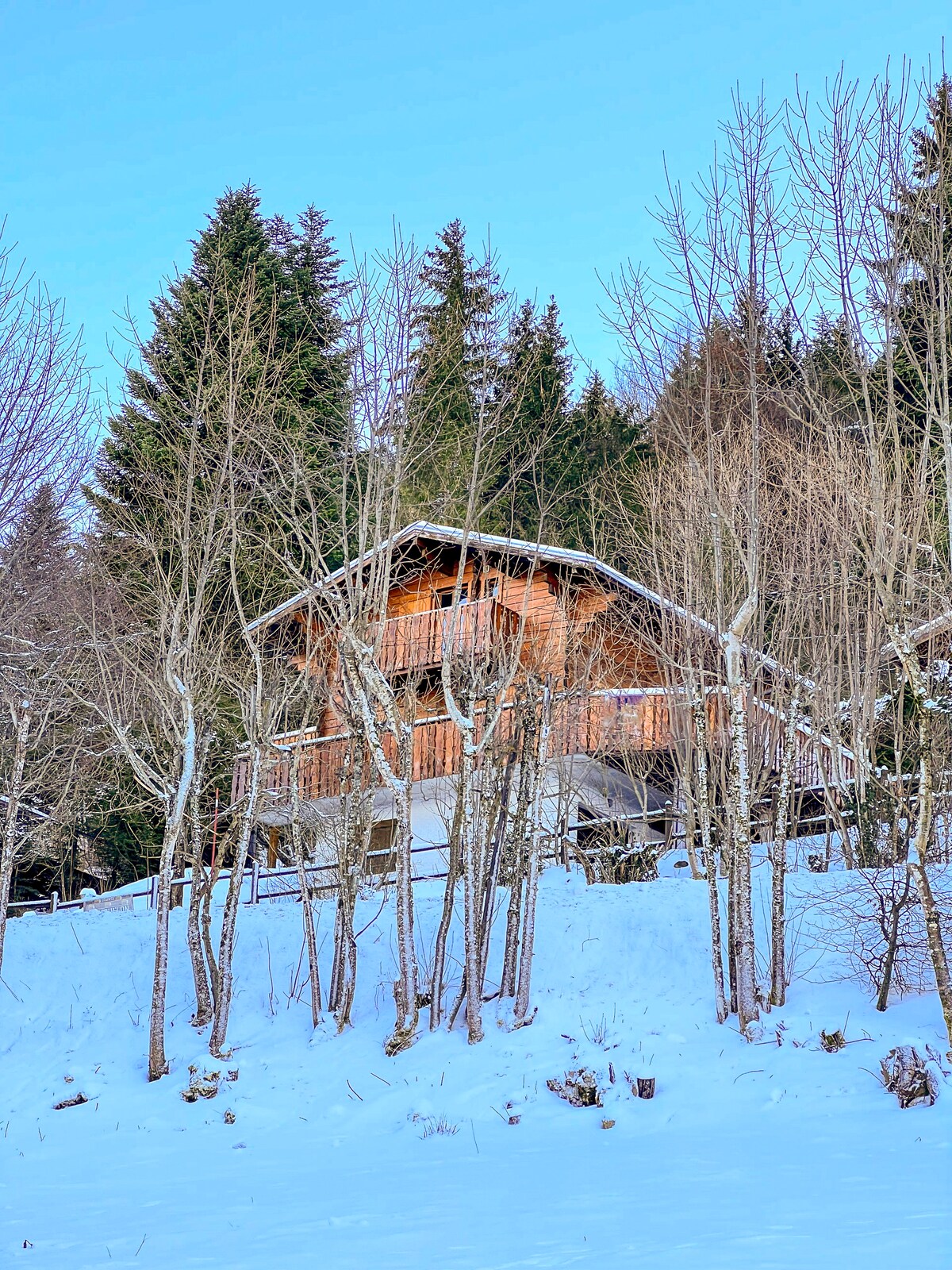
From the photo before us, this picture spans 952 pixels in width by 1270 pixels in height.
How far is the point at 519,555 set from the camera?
2139 centimetres

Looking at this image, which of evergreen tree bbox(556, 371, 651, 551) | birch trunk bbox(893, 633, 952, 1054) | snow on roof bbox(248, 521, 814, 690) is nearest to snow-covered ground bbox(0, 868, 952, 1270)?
birch trunk bbox(893, 633, 952, 1054)

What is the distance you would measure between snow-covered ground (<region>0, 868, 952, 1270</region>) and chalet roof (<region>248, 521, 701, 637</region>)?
397 centimetres

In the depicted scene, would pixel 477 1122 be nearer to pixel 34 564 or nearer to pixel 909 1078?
pixel 909 1078

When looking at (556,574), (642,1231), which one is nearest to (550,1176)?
(642,1231)

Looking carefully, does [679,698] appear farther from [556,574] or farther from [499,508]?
[499,508]

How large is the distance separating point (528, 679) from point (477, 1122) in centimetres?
520

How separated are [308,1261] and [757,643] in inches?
388

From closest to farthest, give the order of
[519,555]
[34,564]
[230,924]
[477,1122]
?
[477,1122] → [230,924] → [34,564] → [519,555]

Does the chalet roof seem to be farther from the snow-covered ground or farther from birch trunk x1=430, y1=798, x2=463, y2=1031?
the snow-covered ground

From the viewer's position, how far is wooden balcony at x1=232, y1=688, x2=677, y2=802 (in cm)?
1881

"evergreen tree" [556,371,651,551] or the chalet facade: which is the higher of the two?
"evergreen tree" [556,371,651,551]

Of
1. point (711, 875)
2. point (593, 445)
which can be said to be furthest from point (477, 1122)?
point (593, 445)

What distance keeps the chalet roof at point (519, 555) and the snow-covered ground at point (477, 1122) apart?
3967 mm

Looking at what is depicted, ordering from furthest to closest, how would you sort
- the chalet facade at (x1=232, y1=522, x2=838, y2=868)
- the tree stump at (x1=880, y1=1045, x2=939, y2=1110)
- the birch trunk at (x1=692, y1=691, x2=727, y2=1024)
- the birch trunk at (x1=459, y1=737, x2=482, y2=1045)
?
the chalet facade at (x1=232, y1=522, x2=838, y2=868)
the birch trunk at (x1=459, y1=737, x2=482, y2=1045)
the birch trunk at (x1=692, y1=691, x2=727, y2=1024)
the tree stump at (x1=880, y1=1045, x2=939, y2=1110)
